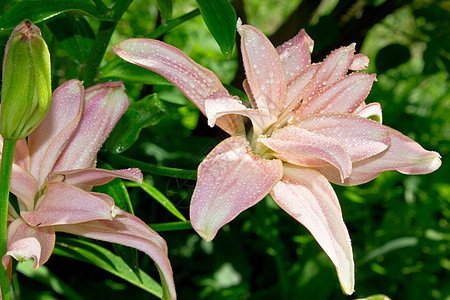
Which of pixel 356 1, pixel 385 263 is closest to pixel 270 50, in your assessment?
pixel 356 1

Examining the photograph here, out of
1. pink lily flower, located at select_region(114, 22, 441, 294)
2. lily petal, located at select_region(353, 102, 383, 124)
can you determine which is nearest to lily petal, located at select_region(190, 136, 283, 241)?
pink lily flower, located at select_region(114, 22, 441, 294)

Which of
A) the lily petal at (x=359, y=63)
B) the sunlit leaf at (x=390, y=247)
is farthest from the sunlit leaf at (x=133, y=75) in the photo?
the sunlit leaf at (x=390, y=247)

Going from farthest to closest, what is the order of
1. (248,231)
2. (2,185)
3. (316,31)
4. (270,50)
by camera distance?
(248,231) → (316,31) → (270,50) → (2,185)

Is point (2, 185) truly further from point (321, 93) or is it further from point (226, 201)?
point (321, 93)

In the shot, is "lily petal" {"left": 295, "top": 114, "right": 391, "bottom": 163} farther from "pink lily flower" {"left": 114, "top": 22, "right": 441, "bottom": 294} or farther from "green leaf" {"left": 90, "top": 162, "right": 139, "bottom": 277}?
"green leaf" {"left": 90, "top": 162, "right": 139, "bottom": 277}

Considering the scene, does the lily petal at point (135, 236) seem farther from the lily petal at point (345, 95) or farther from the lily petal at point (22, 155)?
the lily petal at point (345, 95)

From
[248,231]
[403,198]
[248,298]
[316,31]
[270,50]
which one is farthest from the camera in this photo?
[403,198]
